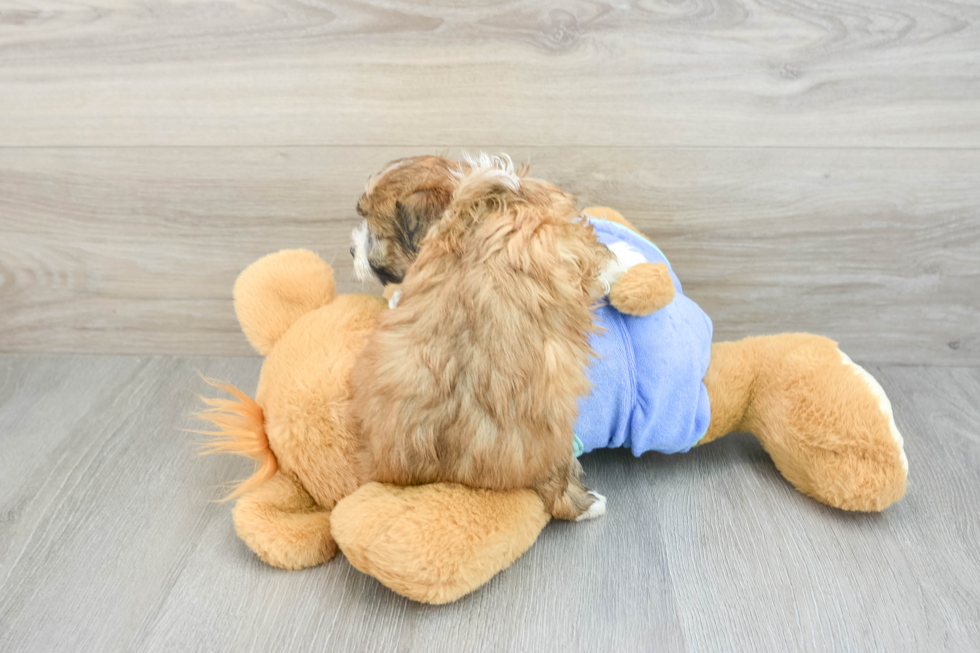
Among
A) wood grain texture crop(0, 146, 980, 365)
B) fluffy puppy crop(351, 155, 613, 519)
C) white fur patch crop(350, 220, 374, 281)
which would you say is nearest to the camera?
fluffy puppy crop(351, 155, 613, 519)

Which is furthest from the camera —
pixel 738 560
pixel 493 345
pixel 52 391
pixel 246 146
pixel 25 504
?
pixel 52 391

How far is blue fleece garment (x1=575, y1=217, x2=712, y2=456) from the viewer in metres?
0.76

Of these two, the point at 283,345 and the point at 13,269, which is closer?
the point at 283,345

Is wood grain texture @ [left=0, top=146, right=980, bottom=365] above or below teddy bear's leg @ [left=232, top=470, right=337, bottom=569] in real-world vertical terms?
above

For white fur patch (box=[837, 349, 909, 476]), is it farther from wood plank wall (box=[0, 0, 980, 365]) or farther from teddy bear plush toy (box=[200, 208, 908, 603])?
wood plank wall (box=[0, 0, 980, 365])

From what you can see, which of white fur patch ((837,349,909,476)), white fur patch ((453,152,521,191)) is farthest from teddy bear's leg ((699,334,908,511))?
white fur patch ((453,152,521,191))

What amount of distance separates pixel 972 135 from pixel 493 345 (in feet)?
2.82

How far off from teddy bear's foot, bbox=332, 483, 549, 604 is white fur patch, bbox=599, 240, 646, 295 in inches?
10.3

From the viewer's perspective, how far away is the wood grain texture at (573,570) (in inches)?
27.5

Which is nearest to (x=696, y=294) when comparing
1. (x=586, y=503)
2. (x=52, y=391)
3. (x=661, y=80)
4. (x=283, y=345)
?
(x=661, y=80)

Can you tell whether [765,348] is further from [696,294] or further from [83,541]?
[83,541]

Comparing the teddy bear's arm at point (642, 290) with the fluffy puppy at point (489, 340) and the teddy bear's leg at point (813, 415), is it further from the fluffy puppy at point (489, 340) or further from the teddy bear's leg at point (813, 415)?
the teddy bear's leg at point (813, 415)

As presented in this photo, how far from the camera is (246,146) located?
1.02m

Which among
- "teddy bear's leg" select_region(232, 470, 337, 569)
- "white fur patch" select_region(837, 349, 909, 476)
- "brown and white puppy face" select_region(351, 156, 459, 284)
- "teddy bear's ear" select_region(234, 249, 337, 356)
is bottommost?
"teddy bear's leg" select_region(232, 470, 337, 569)
